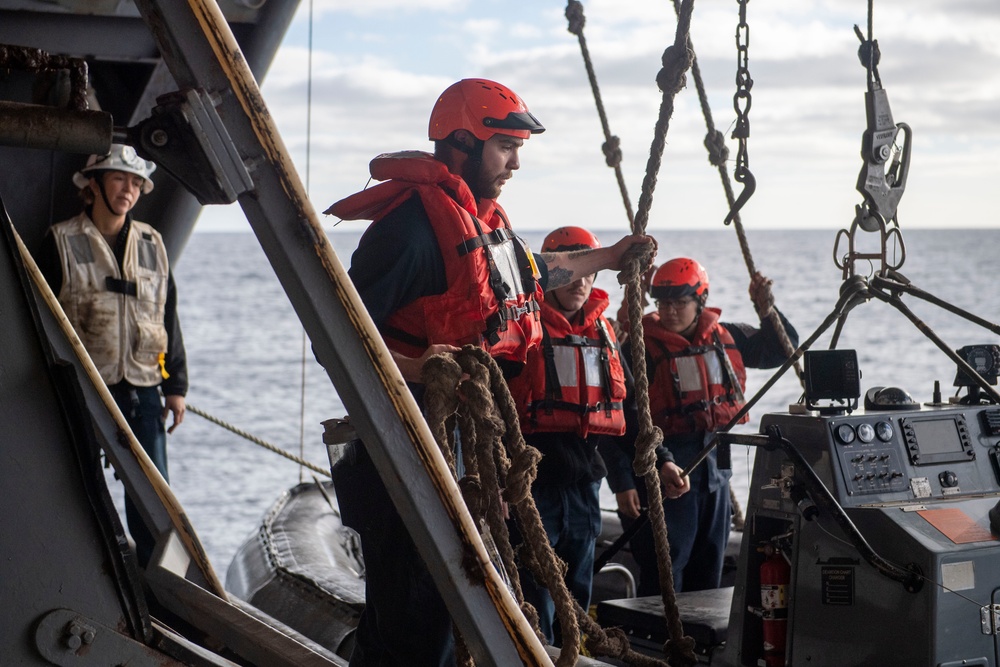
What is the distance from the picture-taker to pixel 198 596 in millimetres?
2598

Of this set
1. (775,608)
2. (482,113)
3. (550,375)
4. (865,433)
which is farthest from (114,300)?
(865,433)

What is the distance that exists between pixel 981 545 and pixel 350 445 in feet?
5.01

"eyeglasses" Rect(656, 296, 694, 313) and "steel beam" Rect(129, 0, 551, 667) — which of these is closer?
"steel beam" Rect(129, 0, 551, 667)

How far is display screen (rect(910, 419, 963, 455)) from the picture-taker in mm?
2910

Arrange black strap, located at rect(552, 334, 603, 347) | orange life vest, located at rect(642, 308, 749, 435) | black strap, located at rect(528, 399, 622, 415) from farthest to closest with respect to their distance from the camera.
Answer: orange life vest, located at rect(642, 308, 749, 435)
black strap, located at rect(552, 334, 603, 347)
black strap, located at rect(528, 399, 622, 415)

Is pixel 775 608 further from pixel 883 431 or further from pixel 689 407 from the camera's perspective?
pixel 689 407

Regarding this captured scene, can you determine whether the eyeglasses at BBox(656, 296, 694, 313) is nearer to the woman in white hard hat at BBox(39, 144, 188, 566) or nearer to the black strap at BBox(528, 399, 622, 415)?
the black strap at BBox(528, 399, 622, 415)

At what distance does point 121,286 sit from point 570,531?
1953 millimetres

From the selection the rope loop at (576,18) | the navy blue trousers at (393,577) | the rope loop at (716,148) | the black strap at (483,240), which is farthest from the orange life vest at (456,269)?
the rope loop at (576,18)

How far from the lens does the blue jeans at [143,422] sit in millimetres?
3975

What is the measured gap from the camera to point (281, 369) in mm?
22906

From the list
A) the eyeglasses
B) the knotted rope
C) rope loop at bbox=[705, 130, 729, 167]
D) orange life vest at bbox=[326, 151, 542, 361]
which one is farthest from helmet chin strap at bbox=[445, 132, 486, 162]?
rope loop at bbox=[705, 130, 729, 167]

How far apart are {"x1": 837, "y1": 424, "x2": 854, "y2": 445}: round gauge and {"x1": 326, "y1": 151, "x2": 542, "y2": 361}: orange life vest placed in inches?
32.7

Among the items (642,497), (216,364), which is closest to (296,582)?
(642,497)
